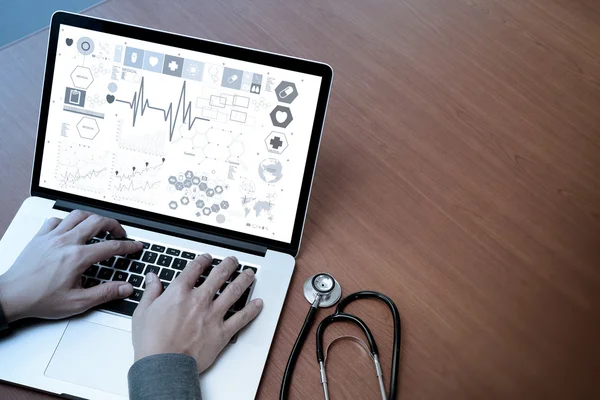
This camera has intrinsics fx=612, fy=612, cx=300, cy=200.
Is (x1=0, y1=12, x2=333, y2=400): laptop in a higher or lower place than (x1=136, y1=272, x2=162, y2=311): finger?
higher

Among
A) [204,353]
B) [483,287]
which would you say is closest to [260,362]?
[204,353]

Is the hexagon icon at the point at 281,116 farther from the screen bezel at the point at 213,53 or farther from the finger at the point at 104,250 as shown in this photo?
the finger at the point at 104,250

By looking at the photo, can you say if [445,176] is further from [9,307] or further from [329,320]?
[9,307]

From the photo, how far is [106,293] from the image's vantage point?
0.83 m

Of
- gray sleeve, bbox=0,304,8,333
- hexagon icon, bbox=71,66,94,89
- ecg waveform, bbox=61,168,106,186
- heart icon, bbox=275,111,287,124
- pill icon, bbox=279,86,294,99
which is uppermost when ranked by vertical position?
pill icon, bbox=279,86,294,99

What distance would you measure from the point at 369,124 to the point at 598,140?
1.32 ft

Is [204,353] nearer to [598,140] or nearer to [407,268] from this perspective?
[407,268]

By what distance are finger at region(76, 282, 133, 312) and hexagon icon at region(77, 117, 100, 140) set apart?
23 centimetres

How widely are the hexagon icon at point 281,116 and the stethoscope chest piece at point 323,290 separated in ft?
0.74

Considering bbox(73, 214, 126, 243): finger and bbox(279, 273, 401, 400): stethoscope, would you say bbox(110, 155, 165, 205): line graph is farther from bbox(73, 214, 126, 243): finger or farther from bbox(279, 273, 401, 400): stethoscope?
bbox(279, 273, 401, 400): stethoscope

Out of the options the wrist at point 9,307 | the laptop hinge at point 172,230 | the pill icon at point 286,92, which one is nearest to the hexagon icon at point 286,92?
the pill icon at point 286,92

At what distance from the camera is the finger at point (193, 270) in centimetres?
83

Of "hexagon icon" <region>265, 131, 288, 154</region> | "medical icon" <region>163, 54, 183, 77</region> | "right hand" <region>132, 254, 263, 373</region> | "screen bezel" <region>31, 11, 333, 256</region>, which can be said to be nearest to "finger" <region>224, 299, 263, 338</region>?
"right hand" <region>132, 254, 263, 373</region>

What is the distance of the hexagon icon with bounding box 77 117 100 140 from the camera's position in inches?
36.2
